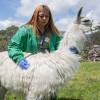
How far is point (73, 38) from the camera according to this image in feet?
19.8

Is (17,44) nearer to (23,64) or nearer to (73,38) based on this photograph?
(23,64)

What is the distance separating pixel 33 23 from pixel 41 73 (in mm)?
976

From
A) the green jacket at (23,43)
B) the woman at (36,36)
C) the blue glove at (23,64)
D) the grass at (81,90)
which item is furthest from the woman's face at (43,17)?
the grass at (81,90)

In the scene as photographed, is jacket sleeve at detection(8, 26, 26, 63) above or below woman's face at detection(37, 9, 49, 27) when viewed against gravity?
below

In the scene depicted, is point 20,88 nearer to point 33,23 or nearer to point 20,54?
point 20,54

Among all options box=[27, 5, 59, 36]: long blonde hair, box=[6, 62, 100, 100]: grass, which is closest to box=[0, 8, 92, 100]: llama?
box=[27, 5, 59, 36]: long blonde hair

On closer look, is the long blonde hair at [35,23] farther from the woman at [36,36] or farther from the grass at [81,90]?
the grass at [81,90]

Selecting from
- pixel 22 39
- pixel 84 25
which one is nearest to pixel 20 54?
pixel 22 39

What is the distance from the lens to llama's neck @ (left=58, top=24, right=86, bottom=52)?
6035 mm

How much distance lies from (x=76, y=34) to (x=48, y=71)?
743mm

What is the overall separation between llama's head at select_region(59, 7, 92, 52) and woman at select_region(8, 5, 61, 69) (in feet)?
1.13

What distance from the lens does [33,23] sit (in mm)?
6402

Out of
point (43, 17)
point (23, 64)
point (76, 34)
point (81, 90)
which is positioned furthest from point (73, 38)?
point (81, 90)

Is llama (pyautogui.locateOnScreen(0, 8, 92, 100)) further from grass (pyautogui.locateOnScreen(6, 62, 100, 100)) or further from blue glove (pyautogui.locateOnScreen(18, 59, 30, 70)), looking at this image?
grass (pyautogui.locateOnScreen(6, 62, 100, 100))
